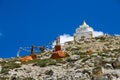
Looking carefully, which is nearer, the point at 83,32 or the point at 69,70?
the point at 69,70

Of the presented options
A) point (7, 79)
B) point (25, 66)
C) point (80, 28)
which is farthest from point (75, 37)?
point (7, 79)

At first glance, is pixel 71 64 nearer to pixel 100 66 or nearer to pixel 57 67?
pixel 57 67

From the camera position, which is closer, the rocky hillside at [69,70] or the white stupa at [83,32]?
the rocky hillside at [69,70]

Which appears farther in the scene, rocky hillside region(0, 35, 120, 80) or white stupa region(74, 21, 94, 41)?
white stupa region(74, 21, 94, 41)

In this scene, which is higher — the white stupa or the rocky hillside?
the white stupa

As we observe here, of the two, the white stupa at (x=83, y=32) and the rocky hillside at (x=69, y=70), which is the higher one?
the white stupa at (x=83, y=32)

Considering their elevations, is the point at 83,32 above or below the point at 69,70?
above

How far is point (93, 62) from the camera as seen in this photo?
113 feet

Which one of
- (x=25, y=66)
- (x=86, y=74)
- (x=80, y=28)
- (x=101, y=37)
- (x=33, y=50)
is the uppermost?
(x=80, y=28)

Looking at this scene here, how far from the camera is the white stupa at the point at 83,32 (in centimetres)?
7801

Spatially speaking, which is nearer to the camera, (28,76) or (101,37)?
(28,76)

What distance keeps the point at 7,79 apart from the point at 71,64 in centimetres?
506

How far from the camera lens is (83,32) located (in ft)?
262

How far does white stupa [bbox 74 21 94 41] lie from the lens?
3071 inches
